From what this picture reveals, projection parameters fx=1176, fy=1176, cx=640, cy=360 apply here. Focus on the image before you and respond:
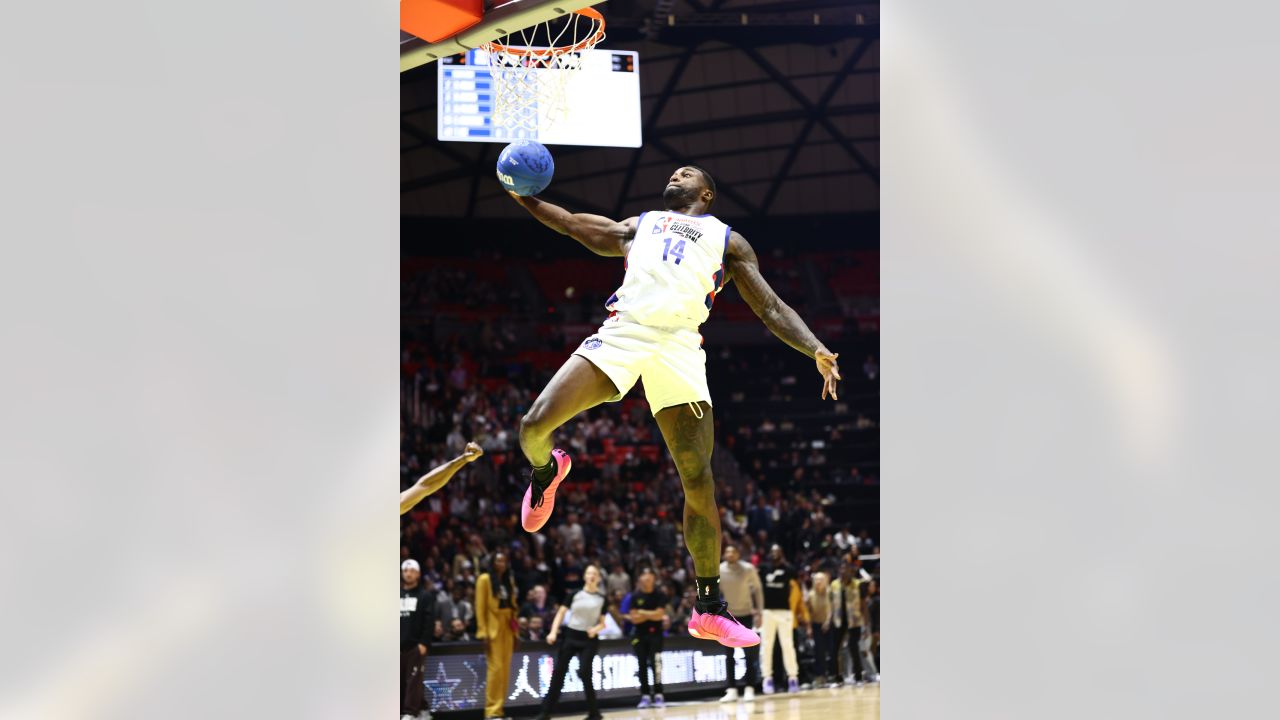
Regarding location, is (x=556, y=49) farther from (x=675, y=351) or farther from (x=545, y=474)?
(x=545, y=474)

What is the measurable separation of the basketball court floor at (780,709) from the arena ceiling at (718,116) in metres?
8.69

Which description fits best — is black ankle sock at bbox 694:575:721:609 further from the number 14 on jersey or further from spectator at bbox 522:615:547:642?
spectator at bbox 522:615:547:642

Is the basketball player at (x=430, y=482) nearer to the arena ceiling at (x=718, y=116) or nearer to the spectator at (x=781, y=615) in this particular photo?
the spectator at (x=781, y=615)

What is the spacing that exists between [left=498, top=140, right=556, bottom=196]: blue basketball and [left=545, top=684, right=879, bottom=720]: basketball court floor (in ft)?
20.6

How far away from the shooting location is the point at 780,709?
36.1ft

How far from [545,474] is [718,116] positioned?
14.2 meters

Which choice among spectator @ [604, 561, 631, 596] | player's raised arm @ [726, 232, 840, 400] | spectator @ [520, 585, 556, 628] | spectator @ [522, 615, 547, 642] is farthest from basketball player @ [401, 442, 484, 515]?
spectator @ [604, 561, 631, 596]

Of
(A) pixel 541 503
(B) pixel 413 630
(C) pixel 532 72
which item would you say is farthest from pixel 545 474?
(B) pixel 413 630

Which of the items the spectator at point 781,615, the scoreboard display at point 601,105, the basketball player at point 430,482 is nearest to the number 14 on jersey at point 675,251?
the basketball player at point 430,482
